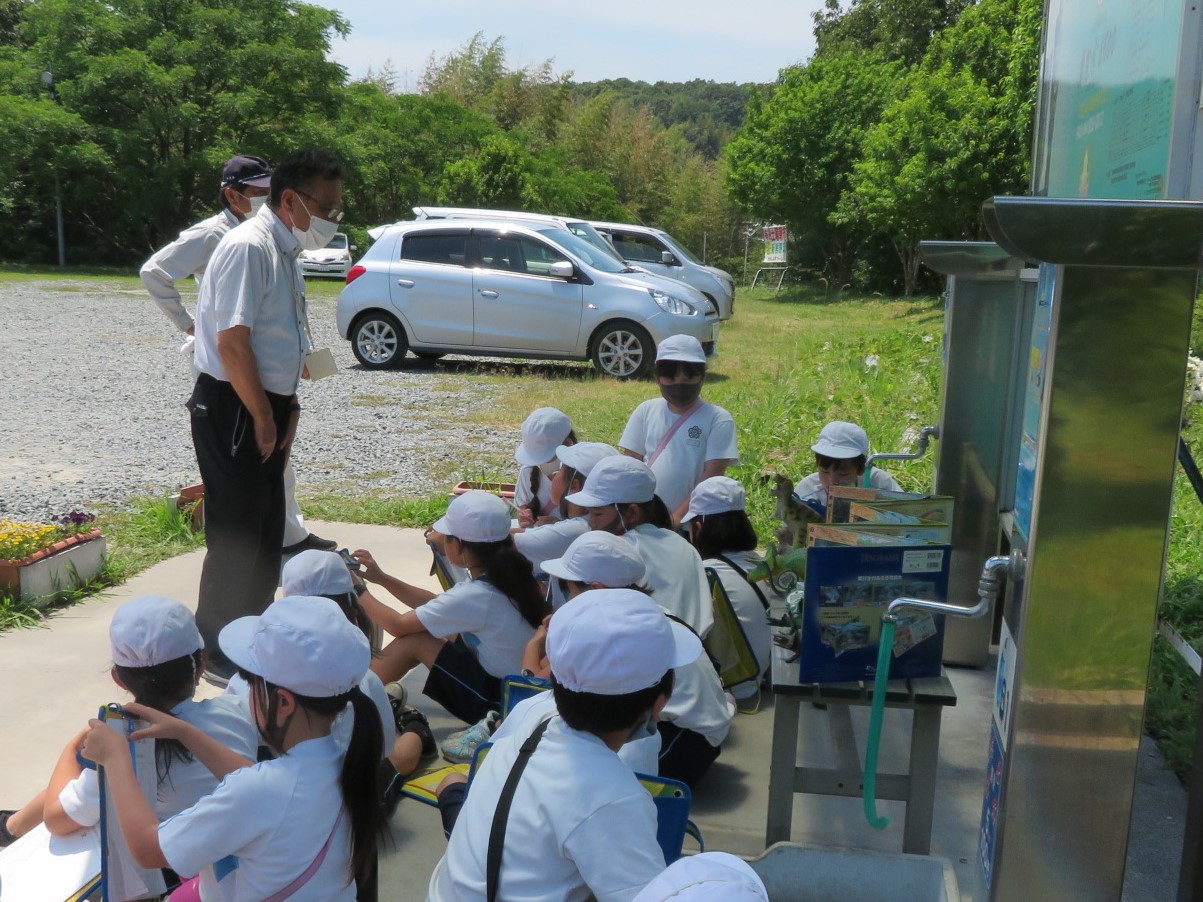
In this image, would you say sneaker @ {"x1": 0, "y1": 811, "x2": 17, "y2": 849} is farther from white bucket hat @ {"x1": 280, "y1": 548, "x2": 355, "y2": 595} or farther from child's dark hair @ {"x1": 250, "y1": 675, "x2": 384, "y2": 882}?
child's dark hair @ {"x1": 250, "y1": 675, "x2": 384, "y2": 882}

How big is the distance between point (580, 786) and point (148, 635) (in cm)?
117

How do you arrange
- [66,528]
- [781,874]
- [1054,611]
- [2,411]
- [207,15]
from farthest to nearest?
1. [207,15]
2. [2,411]
3. [66,528]
4. [781,874]
5. [1054,611]

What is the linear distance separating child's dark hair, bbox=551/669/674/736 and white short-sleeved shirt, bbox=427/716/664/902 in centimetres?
4

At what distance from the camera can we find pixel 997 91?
2338cm

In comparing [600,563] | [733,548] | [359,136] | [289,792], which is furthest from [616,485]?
[359,136]

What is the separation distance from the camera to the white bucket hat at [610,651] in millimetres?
2146

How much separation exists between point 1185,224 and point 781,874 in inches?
71.1

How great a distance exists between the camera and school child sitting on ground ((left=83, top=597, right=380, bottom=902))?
2.19 metres

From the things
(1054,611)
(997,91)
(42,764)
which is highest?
(997,91)

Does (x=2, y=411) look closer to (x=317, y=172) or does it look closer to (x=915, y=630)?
(x=317, y=172)

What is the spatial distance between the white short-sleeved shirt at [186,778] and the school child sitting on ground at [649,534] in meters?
1.31

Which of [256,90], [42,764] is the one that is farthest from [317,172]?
[256,90]

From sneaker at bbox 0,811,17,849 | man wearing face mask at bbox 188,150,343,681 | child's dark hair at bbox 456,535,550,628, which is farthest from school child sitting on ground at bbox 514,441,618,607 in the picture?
sneaker at bbox 0,811,17,849

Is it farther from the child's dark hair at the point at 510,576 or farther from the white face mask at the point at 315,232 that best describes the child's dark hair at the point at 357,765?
the white face mask at the point at 315,232
